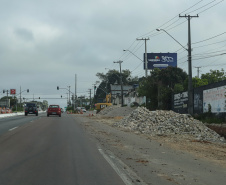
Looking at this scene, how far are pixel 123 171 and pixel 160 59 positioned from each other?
6710cm

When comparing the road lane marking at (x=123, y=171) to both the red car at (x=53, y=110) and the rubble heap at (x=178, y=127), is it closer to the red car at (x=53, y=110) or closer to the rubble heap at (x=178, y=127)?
the rubble heap at (x=178, y=127)

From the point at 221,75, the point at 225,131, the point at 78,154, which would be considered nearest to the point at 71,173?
the point at 78,154

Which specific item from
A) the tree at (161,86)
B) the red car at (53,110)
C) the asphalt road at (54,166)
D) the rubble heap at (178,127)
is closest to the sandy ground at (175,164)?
the asphalt road at (54,166)

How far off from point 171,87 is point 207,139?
32842 millimetres

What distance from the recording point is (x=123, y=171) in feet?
27.3

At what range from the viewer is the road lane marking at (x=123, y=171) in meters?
7.25

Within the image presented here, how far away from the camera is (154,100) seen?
163 feet

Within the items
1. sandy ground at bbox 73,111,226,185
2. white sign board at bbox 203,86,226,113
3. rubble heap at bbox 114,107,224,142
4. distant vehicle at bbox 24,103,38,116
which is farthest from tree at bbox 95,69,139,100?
sandy ground at bbox 73,111,226,185

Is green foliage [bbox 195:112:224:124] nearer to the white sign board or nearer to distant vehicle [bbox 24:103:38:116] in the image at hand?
the white sign board

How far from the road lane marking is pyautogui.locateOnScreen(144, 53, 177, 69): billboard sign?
2505 inches

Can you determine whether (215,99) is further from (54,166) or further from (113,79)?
(113,79)

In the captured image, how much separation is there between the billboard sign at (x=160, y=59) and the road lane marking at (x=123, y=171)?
6363cm

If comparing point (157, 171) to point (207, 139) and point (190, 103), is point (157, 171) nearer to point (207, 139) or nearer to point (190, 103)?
point (207, 139)

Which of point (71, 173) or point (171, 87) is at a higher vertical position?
point (171, 87)
